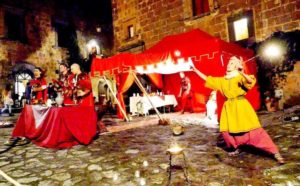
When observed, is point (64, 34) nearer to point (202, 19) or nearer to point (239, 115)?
point (202, 19)

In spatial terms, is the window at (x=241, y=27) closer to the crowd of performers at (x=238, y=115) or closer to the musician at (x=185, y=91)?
the musician at (x=185, y=91)

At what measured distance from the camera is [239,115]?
4875 mm

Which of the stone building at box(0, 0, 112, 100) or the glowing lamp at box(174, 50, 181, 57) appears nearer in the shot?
the glowing lamp at box(174, 50, 181, 57)

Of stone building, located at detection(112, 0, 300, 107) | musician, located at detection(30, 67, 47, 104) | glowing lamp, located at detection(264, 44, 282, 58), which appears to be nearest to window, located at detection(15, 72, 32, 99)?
stone building, located at detection(112, 0, 300, 107)

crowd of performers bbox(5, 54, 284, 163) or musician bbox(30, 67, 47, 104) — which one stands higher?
musician bbox(30, 67, 47, 104)

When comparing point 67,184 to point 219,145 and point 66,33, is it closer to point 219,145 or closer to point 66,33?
point 219,145

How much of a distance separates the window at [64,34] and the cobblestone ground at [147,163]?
18.7 m

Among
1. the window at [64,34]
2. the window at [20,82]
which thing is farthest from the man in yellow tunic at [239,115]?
the window at [64,34]

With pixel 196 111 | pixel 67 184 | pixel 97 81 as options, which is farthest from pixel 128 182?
pixel 97 81

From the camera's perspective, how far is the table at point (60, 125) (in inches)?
261

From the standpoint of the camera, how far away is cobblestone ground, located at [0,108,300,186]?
4145mm

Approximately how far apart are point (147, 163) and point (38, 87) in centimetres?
486

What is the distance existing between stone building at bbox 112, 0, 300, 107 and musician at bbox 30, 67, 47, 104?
8604 millimetres

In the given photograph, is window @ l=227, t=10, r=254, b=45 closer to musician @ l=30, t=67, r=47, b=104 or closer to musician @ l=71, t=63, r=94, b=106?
musician @ l=71, t=63, r=94, b=106
